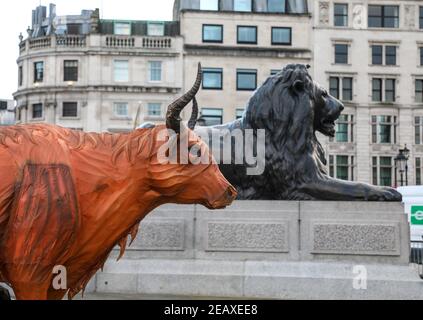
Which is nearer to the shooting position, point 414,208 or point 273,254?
point 273,254

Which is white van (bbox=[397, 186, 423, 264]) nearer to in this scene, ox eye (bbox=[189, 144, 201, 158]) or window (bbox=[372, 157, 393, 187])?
window (bbox=[372, 157, 393, 187])

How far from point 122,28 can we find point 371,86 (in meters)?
20.4

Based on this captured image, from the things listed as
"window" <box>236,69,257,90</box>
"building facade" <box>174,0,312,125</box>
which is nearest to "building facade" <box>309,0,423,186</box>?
"building facade" <box>174,0,312,125</box>

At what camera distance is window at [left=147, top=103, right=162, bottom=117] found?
47719mm

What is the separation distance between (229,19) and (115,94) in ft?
36.3

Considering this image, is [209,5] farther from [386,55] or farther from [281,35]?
[386,55]

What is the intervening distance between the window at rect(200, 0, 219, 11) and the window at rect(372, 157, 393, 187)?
17481mm

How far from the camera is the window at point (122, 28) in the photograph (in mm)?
50875

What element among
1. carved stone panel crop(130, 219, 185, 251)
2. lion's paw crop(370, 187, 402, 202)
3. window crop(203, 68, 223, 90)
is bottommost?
carved stone panel crop(130, 219, 185, 251)

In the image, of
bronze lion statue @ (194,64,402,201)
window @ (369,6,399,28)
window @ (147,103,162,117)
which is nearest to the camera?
bronze lion statue @ (194,64,402,201)

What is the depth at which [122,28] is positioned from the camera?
5103 centimetres

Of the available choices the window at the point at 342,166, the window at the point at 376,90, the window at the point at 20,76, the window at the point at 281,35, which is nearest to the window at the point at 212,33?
the window at the point at 281,35

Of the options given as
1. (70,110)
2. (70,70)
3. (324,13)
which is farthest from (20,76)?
(324,13)

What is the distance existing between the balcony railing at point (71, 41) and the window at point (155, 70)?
5365mm
